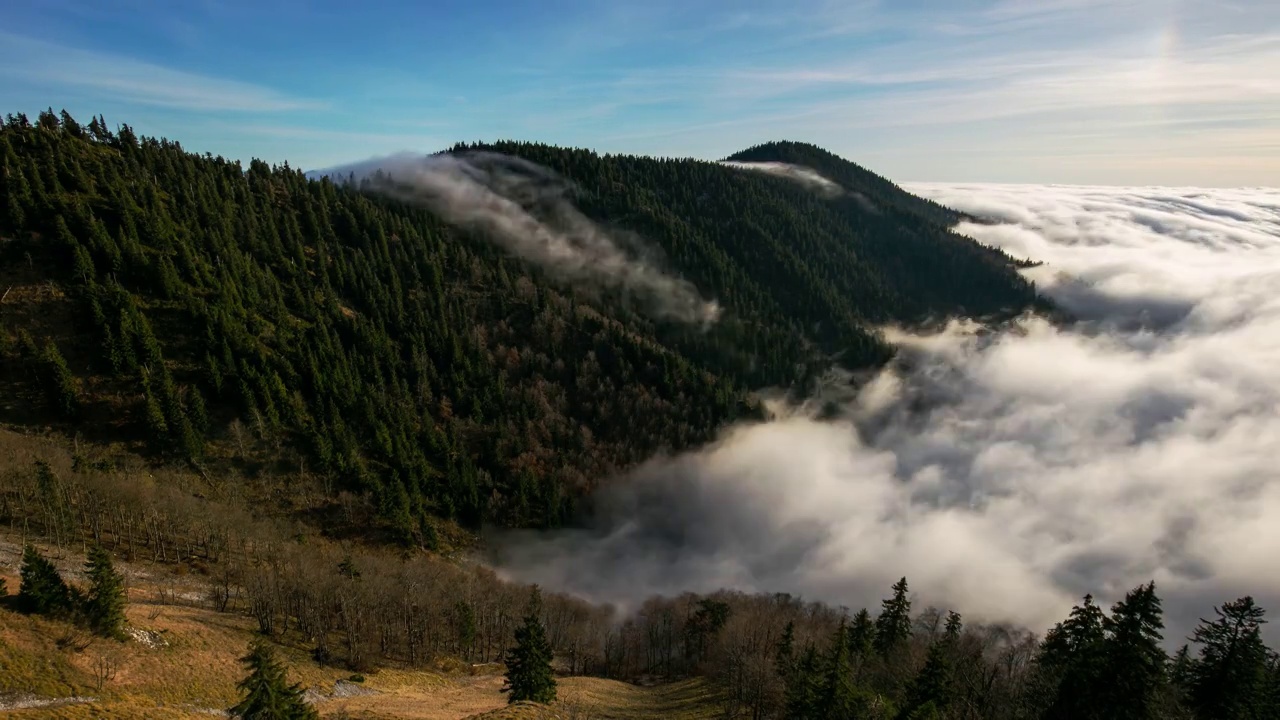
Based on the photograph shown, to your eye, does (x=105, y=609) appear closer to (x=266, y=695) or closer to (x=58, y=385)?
(x=266, y=695)

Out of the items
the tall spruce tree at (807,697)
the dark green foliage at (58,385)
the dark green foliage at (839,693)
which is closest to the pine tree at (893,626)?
the tall spruce tree at (807,697)

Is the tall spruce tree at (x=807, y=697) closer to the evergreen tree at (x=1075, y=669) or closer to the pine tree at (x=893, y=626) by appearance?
the evergreen tree at (x=1075, y=669)

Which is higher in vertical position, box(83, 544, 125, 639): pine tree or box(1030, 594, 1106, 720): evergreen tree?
box(1030, 594, 1106, 720): evergreen tree

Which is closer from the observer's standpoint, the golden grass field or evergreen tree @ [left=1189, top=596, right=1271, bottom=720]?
the golden grass field

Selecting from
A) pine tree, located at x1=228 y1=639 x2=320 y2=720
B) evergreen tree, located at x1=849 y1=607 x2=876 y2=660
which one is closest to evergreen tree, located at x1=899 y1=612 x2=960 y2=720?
evergreen tree, located at x1=849 y1=607 x2=876 y2=660

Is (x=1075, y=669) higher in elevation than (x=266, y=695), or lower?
higher

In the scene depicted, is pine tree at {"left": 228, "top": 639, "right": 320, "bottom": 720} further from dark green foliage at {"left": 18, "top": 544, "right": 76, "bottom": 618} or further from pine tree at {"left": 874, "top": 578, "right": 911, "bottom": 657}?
pine tree at {"left": 874, "top": 578, "right": 911, "bottom": 657}

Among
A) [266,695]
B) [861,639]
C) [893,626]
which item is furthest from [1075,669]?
[266,695]
